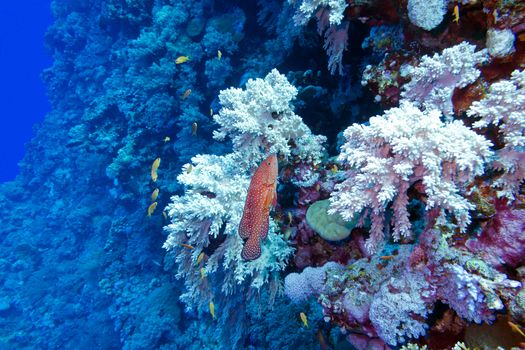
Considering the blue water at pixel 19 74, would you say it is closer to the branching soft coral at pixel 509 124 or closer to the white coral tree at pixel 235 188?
the white coral tree at pixel 235 188

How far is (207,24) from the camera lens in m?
9.73

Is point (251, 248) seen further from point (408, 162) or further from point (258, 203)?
point (408, 162)

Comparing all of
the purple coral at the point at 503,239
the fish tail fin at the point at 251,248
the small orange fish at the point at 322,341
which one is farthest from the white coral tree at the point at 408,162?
the small orange fish at the point at 322,341

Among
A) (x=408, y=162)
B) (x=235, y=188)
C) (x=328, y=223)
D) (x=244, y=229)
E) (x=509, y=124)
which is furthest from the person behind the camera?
(x=235, y=188)

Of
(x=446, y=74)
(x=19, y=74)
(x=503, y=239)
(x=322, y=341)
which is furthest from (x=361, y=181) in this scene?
(x=19, y=74)

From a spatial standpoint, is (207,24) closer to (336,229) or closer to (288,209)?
(288,209)

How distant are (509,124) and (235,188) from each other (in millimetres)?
2554

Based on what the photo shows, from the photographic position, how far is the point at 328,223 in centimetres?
306

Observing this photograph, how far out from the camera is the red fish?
7.34 ft

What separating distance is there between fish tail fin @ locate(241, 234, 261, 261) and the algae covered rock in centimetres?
88

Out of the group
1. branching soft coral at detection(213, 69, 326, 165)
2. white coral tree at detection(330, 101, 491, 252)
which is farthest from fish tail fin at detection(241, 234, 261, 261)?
branching soft coral at detection(213, 69, 326, 165)

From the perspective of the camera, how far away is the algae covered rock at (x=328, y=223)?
2.95m

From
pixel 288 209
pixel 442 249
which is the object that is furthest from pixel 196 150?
pixel 442 249

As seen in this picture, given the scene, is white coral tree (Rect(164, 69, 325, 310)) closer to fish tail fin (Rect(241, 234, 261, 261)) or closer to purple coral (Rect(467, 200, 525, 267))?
fish tail fin (Rect(241, 234, 261, 261))
